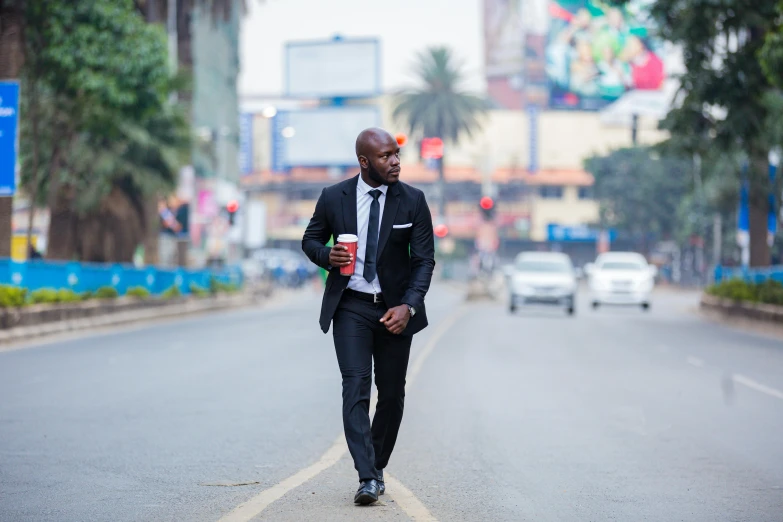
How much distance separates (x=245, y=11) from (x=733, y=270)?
17566 mm

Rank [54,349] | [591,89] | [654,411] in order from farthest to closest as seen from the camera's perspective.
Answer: [591,89]
[54,349]
[654,411]

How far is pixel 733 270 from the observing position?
4275cm

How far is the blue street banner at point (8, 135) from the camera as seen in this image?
23078 mm

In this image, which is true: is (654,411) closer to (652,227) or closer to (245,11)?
(245,11)

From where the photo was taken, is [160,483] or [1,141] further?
[1,141]

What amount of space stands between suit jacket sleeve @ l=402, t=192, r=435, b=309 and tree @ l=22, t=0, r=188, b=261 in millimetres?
20828

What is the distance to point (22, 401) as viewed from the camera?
13.1 m

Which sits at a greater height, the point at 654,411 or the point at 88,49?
the point at 88,49

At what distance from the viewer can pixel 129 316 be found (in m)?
30.5

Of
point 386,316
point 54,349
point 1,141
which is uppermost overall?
point 1,141

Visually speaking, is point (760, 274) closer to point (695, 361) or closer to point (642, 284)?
point (642, 284)

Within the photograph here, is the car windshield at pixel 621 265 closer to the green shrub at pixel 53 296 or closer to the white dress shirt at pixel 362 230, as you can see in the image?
the green shrub at pixel 53 296

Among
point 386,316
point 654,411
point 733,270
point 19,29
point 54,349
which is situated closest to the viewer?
point 386,316

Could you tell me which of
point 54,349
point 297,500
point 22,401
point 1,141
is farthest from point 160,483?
point 1,141
